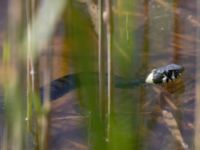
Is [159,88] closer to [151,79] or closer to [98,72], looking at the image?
[151,79]

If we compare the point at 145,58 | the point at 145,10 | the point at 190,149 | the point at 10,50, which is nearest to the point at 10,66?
the point at 10,50

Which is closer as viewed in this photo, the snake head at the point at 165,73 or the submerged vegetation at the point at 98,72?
the submerged vegetation at the point at 98,72

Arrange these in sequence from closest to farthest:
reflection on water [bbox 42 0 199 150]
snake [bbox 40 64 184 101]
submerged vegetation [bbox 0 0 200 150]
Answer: submerged vegetation [bbox 0 0 200 150] → reflection on water [bbox 42 0 199 150] → snake [bbox 40 64 184 101]

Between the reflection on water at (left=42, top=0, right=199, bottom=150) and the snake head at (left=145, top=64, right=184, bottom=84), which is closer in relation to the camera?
the reflection on water at (left=42, top=0, right=199, bottom=150)

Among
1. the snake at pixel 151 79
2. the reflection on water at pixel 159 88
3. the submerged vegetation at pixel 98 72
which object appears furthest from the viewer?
the snake at pixel 151 79

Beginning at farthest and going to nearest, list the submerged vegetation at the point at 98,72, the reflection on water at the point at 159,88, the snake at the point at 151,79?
the snake at the point at 151,79 → the reflection on water at the point at 159,88 → the submerged vegetation at the point at 98,72
